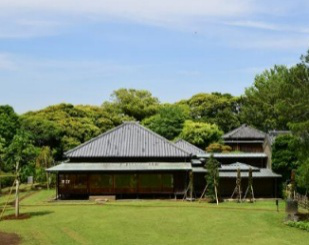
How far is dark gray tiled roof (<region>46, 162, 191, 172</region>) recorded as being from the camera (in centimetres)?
4291

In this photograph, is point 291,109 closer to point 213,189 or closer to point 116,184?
point 213,189

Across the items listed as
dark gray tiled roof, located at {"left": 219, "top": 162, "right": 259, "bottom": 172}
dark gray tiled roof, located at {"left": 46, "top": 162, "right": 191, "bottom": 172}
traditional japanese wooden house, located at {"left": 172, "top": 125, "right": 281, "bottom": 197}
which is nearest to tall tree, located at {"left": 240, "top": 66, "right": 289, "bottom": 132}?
traditional japanese wooden house, located at {"left": 172, "top": 125, "right": 281, "bottom": 197}

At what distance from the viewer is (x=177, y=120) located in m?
71.4

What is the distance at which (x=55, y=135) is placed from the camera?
6631 cm

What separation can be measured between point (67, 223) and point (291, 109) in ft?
51.1

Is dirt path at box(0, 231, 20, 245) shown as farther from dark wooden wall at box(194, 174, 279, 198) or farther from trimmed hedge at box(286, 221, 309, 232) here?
dark wooden wall at box(194, 174, 279, 198)

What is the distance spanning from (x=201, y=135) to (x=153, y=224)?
36.4 metres

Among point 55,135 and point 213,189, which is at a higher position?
point 55,135

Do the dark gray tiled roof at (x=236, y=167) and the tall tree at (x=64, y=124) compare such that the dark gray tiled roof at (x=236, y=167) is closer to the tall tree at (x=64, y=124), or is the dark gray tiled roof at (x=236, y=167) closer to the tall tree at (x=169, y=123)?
the tall tree at (x=169, y=123)

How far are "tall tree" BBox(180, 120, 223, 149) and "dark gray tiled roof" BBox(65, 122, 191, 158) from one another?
17.4m

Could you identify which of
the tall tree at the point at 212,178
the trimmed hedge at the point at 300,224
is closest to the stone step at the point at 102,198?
the tall tree at the point at 212,178

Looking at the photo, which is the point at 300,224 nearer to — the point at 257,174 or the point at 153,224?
the point at 153,224

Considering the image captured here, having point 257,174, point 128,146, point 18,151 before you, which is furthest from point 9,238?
point 257,174

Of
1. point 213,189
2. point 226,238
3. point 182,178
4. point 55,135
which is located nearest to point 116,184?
point 182,178
